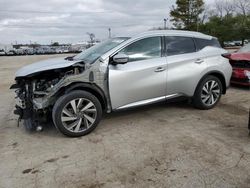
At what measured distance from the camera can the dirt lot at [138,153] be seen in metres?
3.14

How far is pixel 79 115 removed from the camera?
4.32 m

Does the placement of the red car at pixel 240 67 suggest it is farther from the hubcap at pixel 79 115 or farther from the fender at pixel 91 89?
→ the hubcap at pixel 79 115

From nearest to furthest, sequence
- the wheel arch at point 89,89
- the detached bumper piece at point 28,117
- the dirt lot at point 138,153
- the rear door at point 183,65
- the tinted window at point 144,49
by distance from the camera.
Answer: the dirt lot at point 138,153 → the wheel arch at point 89,89 → the detached bumper piece at point 28,117 → the tinted window at point 144,49 → the rear door at point 183,65

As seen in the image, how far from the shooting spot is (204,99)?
221 inches

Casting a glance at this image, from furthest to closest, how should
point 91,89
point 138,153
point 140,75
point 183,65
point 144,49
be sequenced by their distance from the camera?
1. point 183,65
2. point 144,49
3. point 140,75
4. point 91,89
5. point 138,153

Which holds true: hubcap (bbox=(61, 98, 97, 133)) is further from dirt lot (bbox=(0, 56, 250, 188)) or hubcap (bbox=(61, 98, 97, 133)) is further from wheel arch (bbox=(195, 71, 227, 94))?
wheel arch (bbox=(195, 71, 227, 94))

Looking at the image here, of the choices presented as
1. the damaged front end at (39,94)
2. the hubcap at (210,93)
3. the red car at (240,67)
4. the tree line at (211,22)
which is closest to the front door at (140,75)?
the damaged front end at (39,94)

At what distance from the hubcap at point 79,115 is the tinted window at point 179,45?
1.84m

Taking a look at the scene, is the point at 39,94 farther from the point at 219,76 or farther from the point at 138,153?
the point at 219,76

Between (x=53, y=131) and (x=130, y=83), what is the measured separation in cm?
156

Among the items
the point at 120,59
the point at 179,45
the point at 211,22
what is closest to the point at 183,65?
the point at 179,45

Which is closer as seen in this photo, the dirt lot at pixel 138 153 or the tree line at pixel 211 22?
the dirt lot at pixel 138 153

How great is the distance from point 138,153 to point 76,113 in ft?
3.92

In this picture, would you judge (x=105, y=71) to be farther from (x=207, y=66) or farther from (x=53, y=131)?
(x=207, y=66)
